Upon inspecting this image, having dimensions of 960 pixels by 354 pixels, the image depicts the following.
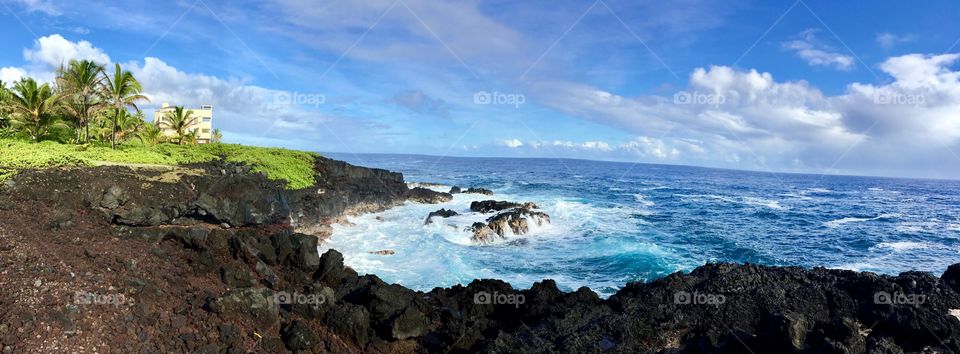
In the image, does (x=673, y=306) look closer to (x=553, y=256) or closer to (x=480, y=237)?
(x=553, y=256)

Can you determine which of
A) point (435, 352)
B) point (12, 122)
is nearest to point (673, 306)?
point (435, 352)

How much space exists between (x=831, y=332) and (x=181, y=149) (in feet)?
121

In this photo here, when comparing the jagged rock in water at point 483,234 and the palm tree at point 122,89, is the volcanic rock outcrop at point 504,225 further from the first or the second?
the palm tree at point 122,89

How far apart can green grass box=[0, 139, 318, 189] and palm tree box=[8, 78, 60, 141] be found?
3.28 m
